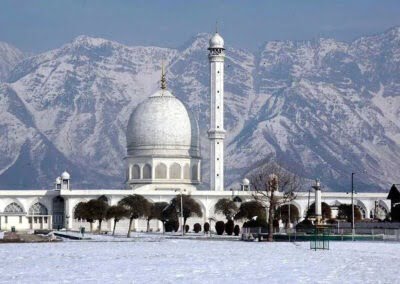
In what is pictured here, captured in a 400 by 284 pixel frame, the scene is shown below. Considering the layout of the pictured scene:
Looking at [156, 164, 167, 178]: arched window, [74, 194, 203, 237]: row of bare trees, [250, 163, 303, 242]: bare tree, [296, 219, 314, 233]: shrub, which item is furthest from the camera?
[156, 164, 167, 178]: arched window

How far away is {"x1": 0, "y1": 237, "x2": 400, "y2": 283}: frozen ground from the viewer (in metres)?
45.0

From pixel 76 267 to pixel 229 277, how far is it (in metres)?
8.62

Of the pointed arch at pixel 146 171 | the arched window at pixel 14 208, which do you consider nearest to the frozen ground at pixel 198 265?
the pointed arch at pixel 146 171

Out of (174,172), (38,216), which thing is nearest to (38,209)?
(38,216)

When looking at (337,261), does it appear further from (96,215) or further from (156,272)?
(96,215)

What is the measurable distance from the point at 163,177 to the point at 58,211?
49.4ft

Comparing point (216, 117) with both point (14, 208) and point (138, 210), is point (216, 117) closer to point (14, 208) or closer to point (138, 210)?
point (138, 210)

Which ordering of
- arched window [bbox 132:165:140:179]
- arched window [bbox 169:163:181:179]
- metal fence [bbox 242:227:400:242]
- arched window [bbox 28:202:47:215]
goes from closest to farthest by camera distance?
metal fence [bbox 242:227:400:242] → arched window [bbox 169:163:181:179] → arched window [bbox 28:202:47:215] → arched window [bbox 132:165:140:179]

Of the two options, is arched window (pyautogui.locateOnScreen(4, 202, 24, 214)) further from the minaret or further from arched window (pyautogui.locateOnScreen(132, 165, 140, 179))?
the minaret

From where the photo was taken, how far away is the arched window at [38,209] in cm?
15349

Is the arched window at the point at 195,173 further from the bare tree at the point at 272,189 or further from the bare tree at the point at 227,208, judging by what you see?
the bare tree at the point at 227,208

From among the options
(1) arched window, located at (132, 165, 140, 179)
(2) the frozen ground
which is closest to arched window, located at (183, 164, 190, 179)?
(1) arched window, located at (132, 165, 140, 179)

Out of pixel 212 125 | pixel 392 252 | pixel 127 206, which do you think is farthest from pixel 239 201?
pixel 392 252

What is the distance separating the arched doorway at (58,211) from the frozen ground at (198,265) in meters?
83.1
